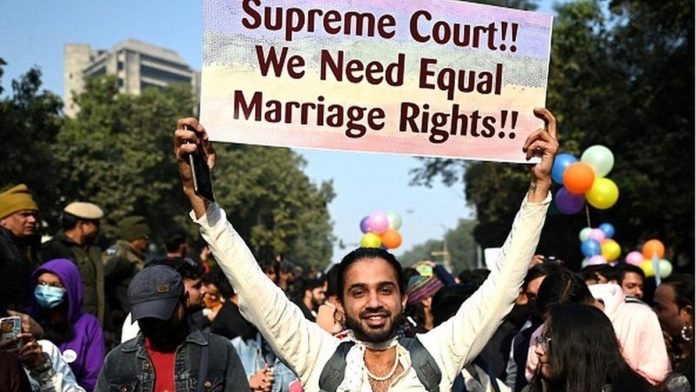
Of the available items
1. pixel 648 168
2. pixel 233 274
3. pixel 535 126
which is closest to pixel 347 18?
pixel 535 126

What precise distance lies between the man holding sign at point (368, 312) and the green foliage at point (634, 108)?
2218cm

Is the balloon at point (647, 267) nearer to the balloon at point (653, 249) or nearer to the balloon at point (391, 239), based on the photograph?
the balloon at point (653, 249)

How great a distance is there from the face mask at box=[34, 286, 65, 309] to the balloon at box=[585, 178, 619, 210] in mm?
8166

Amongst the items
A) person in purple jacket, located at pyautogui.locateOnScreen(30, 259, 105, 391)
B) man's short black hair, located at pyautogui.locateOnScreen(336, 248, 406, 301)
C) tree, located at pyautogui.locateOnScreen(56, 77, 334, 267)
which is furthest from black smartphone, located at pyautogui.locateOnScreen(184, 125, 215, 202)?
tree, located at pyautogui.locateOnScreen(56, 77, 334, 267)

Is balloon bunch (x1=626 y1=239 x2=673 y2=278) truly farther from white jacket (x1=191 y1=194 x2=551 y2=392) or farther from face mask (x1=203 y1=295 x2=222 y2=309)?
white jacket (x1=191 y1=194 x2=551 y2=392)

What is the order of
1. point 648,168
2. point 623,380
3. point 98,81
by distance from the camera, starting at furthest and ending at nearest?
1. point 98,81
2. point 648,168
3. point 623,380

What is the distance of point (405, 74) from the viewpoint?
14.0 ft

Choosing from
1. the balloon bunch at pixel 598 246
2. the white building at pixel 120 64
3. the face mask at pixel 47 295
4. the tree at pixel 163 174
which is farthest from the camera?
the white building at pixel 120 64

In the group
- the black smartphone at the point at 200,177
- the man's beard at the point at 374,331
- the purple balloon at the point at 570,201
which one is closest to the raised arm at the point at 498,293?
the man's beard at the point at 374,331

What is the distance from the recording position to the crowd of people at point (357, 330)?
3570 mm

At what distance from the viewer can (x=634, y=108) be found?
28.7 m

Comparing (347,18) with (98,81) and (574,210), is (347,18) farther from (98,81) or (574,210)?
(98,81)

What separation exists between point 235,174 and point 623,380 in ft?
209

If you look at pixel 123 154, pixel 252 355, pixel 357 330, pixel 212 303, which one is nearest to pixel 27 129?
pixel 212 303
